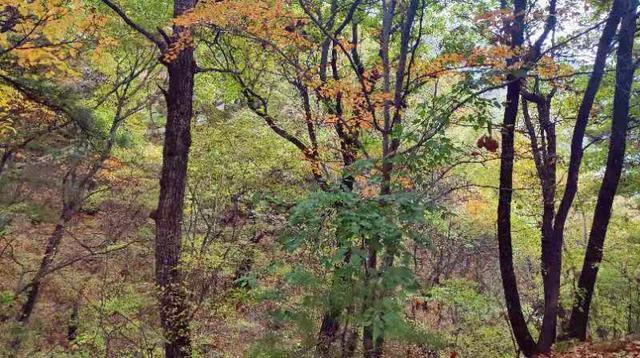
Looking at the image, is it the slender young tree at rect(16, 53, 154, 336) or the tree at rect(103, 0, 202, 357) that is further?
the slender young tree at rect(16, 53, 154, 336)

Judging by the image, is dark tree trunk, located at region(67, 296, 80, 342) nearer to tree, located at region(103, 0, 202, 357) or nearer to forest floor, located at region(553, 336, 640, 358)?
tree, located at region(103, 0, 202, 357)

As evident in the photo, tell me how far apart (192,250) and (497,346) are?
737 cm

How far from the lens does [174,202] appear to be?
7.07 metres

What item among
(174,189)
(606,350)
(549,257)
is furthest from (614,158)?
(174,189)

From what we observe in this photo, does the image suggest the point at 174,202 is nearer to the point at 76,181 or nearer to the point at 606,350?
the point at 606,350

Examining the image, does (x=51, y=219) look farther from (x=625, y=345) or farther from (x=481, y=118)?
(x=625, y=345)

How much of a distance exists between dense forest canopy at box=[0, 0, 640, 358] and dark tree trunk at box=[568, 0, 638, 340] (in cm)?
4

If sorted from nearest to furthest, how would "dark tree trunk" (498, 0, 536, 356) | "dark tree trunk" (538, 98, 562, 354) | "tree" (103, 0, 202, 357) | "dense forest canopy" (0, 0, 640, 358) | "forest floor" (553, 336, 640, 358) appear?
"dense forest canopy" (0, 0, 640, 358) < "forest floor" (553, 336, 640, 358) < "tree" (103, 0, 202, 357) < "dark tree trunk" (538, 98, 562, 354) < "dark tree trunk" (498, 0, 536, 356)

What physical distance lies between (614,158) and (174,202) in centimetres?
698

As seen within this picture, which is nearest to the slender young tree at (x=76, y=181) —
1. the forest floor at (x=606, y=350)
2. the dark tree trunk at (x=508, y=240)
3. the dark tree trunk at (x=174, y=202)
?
the dark tree trunk at (x=174, y=202)

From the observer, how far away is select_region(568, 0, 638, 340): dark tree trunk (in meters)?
7.52

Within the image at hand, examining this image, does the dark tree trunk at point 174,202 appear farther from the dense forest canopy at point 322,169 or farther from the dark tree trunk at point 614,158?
the dark tree trunk at point 614,158

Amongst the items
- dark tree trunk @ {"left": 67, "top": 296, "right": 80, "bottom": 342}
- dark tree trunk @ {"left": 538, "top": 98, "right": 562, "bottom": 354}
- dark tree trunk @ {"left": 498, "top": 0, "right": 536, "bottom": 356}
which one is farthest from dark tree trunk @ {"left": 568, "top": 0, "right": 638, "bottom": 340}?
dark tree trunk @ {"left": 67, "top": 296, "right": 80, "bottom": 342}

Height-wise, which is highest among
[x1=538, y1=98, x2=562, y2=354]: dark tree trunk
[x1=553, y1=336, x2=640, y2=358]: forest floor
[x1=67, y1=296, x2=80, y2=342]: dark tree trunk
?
[x1=538, y1=98, x2=562, y2=354]: dark tree trunk
